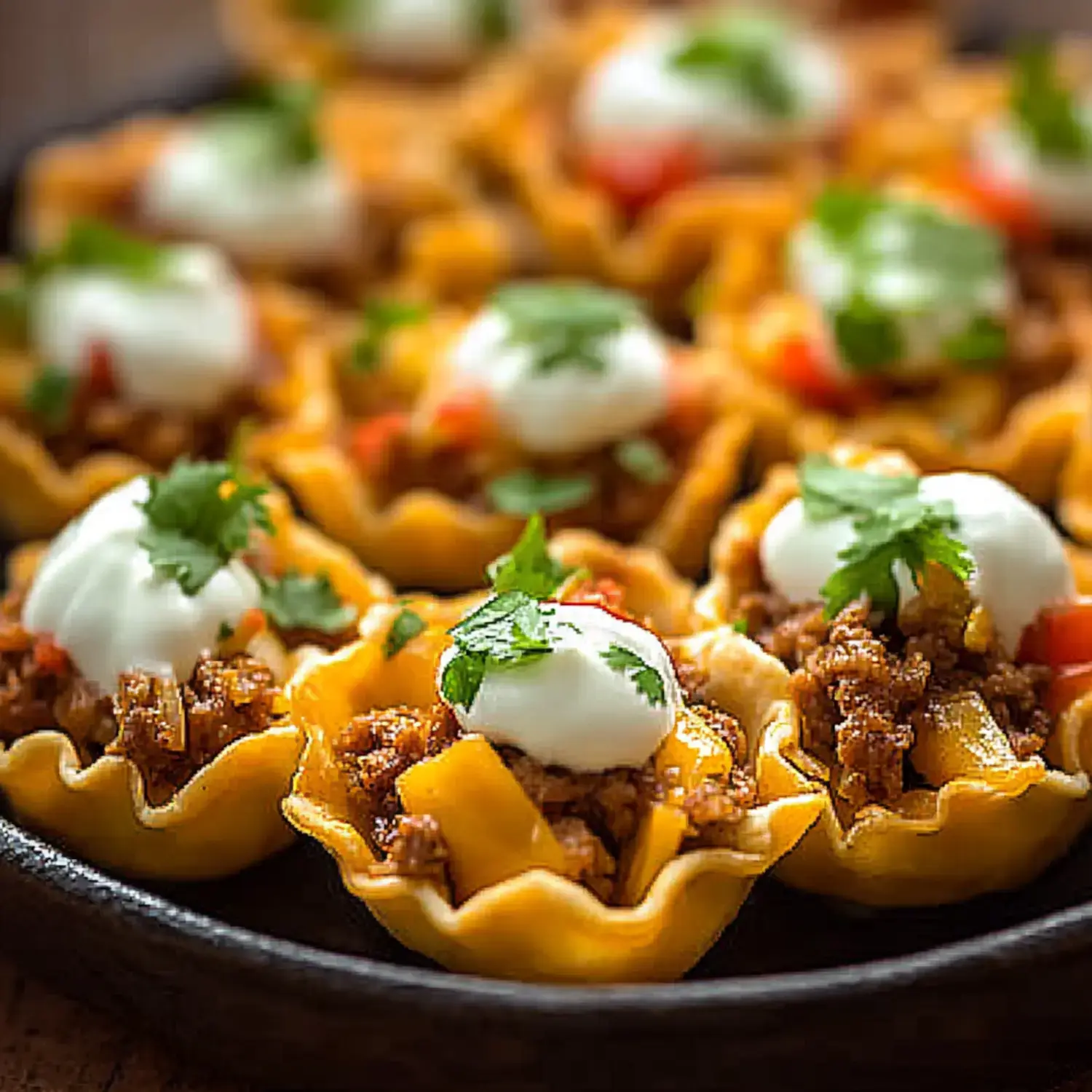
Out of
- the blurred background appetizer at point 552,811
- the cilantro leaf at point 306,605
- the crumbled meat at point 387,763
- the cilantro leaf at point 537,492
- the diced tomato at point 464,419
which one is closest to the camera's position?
the blurred background appetizer at point 552,811

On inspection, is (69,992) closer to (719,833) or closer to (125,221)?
(719,833)

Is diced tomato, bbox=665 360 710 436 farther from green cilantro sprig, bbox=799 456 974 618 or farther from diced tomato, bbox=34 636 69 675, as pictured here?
diced tomato, bbox=34 636 69 675

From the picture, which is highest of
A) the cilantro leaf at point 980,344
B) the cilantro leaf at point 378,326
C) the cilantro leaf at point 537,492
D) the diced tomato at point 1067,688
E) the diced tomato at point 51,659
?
the diced tomato at point 51,659

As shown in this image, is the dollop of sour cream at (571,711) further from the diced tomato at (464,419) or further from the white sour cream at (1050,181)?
the white sour cream at (1050,181)

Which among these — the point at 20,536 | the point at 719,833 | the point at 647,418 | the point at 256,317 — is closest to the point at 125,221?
the point at 256,317

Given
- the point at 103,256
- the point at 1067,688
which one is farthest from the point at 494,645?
the point at 103,256

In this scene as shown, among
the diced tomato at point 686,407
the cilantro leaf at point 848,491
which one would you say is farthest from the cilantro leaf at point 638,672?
the diced tomato at point 686,407

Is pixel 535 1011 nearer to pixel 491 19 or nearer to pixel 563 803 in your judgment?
pixel 563 803

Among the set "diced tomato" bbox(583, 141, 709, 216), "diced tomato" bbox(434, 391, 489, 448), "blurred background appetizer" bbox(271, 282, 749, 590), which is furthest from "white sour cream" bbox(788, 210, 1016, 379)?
"diced tomato" bbox(434, 391, 489, 448)
